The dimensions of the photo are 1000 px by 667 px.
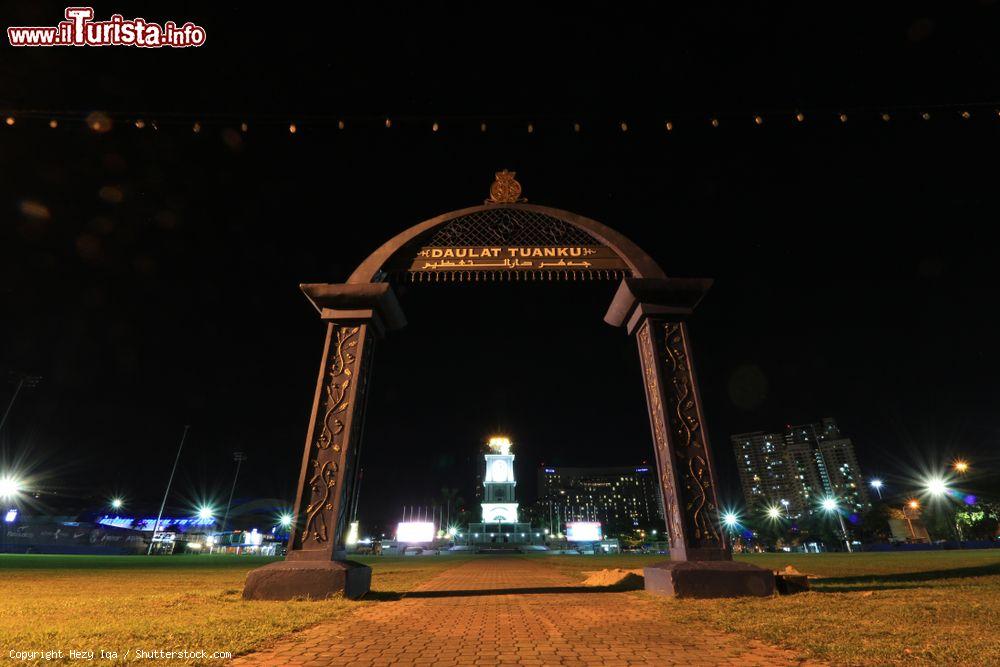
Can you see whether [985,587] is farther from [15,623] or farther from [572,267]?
[15,623]

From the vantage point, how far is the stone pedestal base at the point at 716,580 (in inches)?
325

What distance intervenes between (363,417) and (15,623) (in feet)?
19.3

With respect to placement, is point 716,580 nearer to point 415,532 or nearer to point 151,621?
point 151,621

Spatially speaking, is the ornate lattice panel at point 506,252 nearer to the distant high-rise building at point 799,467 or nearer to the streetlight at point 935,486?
the streetlight at point 935,486

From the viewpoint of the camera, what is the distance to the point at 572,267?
11.4 metres

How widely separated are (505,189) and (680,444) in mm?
7442

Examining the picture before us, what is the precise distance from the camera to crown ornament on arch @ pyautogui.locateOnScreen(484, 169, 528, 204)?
1215cm

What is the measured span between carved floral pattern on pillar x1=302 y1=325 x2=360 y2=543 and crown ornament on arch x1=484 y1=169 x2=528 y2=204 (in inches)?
191

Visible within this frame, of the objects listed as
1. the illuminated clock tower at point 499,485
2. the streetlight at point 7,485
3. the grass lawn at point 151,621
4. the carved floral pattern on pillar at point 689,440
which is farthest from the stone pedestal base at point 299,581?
the illuminated clock tower at point 499,485

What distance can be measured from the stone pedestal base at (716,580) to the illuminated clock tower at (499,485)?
101690mm

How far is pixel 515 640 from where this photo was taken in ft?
18.4

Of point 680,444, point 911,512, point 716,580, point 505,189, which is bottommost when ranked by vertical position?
point 716,580

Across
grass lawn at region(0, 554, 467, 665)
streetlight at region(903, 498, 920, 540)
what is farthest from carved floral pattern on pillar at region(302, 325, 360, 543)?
streetlight at region(903, 498, 920, 540)

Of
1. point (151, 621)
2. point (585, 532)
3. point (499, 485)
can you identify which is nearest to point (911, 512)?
point (585, 532)
